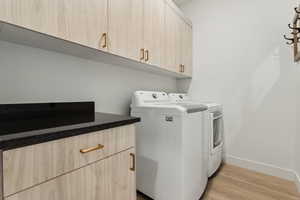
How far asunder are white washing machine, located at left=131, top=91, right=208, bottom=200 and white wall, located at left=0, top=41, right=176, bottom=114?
34cm

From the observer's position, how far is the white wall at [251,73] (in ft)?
6.55

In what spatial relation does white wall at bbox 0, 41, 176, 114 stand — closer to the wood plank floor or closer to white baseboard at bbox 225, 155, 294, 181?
the wood plank floor

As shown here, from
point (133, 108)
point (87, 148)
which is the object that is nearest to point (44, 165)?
point (87, 148)

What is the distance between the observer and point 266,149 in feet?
7.02

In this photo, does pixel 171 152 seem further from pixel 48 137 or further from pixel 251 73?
pixel 251 73

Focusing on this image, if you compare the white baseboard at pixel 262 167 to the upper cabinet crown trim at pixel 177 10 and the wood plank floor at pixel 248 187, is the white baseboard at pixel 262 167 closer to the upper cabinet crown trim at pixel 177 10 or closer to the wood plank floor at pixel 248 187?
the wood plank floor at pixel 248 187

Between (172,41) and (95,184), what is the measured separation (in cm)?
189

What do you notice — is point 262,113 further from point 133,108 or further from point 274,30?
point 133,108

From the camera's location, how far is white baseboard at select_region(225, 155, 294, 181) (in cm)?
198

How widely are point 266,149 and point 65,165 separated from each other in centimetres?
240

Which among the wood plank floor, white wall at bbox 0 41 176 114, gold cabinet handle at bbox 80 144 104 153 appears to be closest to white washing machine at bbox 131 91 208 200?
the wood plank floor

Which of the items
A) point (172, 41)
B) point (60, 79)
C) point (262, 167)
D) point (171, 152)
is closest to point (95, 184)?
point (171, 152)

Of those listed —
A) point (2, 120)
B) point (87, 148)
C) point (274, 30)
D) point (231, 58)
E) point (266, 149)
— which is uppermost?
point (274, 30)

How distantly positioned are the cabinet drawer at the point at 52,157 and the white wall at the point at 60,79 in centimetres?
68
